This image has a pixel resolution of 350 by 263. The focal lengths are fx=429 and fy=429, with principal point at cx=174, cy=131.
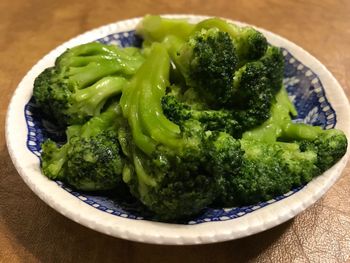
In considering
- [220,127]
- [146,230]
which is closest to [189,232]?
[146,230]

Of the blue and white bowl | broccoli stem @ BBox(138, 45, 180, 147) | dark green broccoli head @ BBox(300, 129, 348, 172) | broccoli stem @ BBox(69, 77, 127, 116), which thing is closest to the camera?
the blue and white bowl

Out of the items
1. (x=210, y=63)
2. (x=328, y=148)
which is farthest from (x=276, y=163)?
(x=210, y=63)

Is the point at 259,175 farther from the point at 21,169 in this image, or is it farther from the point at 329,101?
the point at 21,169

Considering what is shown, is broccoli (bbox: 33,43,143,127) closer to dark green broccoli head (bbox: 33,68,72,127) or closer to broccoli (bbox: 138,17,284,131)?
dark green broccoli head (bbox: 33,68,72,127)

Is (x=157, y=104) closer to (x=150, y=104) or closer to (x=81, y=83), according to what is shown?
(x=150, y=104)

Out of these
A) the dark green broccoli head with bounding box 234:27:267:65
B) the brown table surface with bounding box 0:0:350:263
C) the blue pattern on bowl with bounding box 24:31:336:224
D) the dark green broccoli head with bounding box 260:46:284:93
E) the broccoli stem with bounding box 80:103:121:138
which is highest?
the dark green broccoli head with bounding box 234:27:267:65

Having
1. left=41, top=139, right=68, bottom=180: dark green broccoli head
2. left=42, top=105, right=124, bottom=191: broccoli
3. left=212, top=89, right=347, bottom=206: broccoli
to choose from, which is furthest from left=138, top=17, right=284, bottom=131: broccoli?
left=41, top=139, right=68, bottom=180: dark green broccoli head

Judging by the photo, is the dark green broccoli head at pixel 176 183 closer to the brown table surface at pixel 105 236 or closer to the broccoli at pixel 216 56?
the brown table surface at pixel 105 236

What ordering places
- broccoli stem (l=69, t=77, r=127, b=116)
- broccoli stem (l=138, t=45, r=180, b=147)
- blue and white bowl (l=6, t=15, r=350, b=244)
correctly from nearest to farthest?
blue and white bowl (l=6, t=15, r=350, b=244), broccoli stem (l=138, t=45, r=180, b=147), broccoli stem (l=69, t=77, r=127, b=116)
